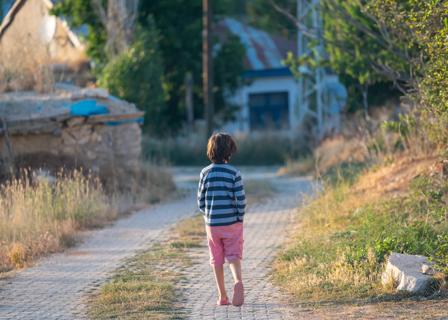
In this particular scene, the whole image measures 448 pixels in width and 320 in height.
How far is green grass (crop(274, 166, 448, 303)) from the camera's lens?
29.6 feet

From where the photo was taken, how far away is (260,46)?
140ft

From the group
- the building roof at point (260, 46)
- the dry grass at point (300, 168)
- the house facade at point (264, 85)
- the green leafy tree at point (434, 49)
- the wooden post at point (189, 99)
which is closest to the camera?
Answer: the green leafy tree at point (434, 49)

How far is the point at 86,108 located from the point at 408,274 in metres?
9.37

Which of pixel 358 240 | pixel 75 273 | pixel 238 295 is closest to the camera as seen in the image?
pixel 238 295

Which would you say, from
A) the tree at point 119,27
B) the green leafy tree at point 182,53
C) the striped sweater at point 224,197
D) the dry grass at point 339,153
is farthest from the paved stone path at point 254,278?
the green leafy tree at point 182,53

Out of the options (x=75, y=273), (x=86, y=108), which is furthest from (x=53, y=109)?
(x=75, y=273)

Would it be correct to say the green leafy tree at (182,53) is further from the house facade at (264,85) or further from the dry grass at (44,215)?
the dry grass at (44,215)

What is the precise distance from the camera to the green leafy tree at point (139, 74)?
24.7 m

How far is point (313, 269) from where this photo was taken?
9.88m

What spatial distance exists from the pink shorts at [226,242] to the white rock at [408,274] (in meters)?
1.50

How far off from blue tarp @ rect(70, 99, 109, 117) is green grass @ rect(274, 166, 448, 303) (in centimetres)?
473

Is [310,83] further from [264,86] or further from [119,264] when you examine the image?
[119,264]

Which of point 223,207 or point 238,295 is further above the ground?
point 223,207

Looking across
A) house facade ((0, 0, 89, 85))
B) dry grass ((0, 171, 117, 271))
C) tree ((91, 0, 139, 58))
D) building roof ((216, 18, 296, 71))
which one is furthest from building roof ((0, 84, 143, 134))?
building roof ((216, 18, 296, 71))
